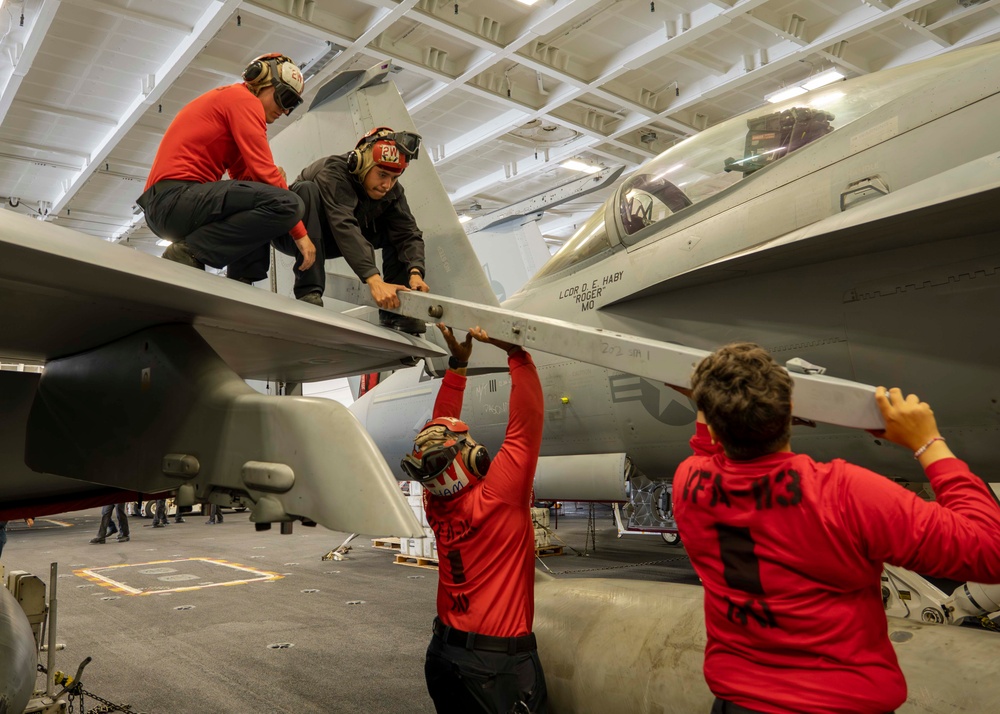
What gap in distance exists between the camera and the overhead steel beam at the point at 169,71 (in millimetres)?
10438

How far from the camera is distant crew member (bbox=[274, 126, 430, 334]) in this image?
3664 millimetres

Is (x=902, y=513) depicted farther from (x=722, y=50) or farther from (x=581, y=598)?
(x=722, y=50)

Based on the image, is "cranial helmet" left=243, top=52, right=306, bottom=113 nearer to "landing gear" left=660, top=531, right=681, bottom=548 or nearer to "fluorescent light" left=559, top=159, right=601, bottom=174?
"landing gear" left=660, top=531, right=681, bottom=548

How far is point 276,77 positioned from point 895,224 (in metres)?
2.90

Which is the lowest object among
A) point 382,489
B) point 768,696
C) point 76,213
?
point 768,696

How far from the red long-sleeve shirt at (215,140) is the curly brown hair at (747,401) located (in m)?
2.27

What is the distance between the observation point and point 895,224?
9.78 feet

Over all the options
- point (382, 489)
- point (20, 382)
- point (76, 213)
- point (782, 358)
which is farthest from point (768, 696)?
point (76, 213)

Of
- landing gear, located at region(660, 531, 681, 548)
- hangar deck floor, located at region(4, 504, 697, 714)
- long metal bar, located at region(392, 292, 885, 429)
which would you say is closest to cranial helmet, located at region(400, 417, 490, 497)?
long metal bar, located at region(392, 292, 885, 429)

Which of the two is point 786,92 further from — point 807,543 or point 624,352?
point 807,543

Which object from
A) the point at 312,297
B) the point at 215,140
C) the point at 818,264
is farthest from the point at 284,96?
the point at 818,264

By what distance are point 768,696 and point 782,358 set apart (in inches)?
93.8

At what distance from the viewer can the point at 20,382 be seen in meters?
4.44

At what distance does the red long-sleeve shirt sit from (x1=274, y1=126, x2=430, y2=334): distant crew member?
385mm
